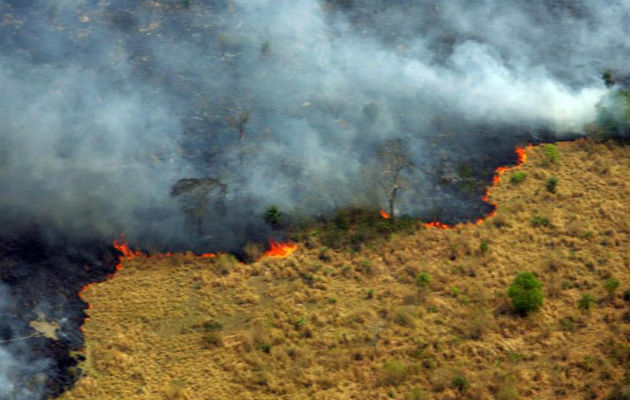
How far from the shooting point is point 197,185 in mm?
35875

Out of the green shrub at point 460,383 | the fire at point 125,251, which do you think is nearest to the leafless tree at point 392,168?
the green shrub at point 460,383

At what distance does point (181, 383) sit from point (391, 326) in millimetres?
9153

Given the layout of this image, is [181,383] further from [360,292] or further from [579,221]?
[579,221]

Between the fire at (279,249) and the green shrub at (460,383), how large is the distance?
1036 centimetres

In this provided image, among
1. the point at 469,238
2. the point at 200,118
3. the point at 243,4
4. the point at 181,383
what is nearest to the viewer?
the point at 181,383

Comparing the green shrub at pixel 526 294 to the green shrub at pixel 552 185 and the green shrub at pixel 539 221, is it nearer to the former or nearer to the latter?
the green shrub at pixel 539 221

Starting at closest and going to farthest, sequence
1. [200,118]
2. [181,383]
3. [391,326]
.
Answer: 1. [181,383]
2. [391,326]
3. [200,118]

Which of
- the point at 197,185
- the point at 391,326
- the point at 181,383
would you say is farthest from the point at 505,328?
the point at 197,185

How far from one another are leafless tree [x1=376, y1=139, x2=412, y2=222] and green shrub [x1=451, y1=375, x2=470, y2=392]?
1045cm

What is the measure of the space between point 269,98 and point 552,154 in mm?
17180

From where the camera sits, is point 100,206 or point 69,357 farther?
point 100,206

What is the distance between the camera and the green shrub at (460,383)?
27.5 metres

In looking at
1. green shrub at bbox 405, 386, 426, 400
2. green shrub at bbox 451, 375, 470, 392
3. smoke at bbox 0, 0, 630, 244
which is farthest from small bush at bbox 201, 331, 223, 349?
green shrub at bbox 451, 375, 470, 392

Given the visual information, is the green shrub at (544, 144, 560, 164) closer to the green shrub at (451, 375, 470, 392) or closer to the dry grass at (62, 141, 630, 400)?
the dry grass at (62, 141, 630, 400)
